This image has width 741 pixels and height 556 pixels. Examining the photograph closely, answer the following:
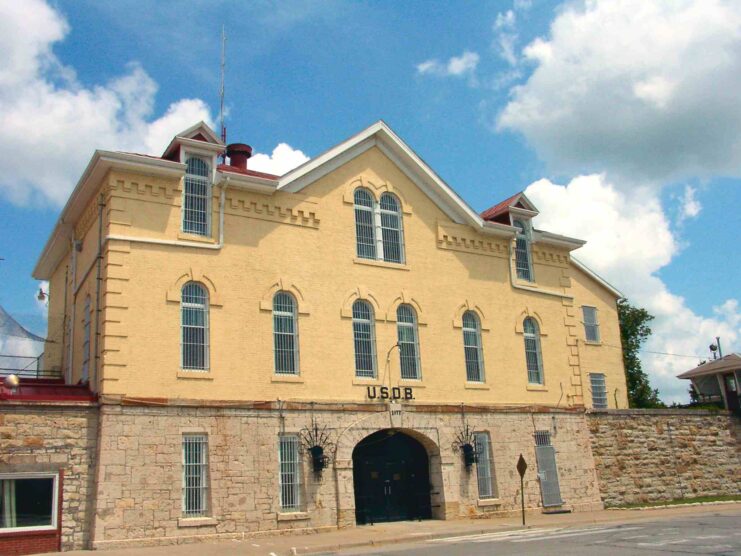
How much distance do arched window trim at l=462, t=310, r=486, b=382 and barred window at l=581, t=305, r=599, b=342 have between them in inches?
374

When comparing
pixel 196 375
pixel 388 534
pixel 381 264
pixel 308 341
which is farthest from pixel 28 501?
pixel 381 264

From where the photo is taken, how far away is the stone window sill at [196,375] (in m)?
20.2

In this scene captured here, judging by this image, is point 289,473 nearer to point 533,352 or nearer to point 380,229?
point 380,229

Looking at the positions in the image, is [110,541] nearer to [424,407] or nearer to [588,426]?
[424,407]

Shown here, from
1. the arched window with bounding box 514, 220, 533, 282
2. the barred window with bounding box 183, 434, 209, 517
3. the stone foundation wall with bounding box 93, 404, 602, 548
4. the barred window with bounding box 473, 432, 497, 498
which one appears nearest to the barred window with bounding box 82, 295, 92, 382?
the stone foundation wall with bounding box 93, 404, 602, 548

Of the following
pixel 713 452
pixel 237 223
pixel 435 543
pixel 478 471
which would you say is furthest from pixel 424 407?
pixel 713 452

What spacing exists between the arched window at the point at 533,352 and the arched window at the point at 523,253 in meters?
1.72

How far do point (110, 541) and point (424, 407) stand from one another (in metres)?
10.1

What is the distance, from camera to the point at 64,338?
83.3 feet

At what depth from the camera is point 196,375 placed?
67.0 feet

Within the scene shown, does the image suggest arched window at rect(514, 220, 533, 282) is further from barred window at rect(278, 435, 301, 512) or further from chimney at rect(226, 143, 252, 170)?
barred window at rect(278, 435, 301, 512)

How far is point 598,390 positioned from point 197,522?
2029 centimetres

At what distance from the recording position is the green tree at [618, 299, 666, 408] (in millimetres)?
46188

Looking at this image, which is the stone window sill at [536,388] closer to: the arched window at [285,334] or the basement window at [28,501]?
the arched window at [285,334]
